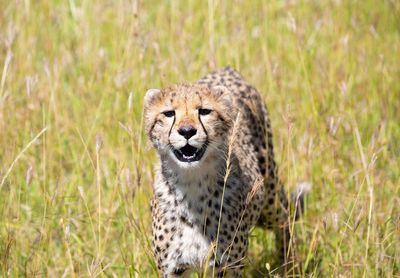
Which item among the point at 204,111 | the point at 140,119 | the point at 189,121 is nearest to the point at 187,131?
the point at 189,121

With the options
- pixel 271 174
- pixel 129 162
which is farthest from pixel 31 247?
pixel 271 174

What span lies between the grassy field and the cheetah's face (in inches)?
6.3

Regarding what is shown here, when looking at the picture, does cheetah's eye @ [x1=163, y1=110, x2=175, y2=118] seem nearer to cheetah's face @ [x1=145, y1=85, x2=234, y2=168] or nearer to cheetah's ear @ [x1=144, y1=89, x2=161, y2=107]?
cheetah's face @ [x1=145, y1=85, x2=234, y2=168]

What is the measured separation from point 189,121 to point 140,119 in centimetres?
147

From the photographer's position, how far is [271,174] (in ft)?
14.4

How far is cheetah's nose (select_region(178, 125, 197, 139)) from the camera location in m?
3.20

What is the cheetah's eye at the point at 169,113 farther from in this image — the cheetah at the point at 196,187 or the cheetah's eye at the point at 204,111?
the cheetah's eye at the point at 204,111

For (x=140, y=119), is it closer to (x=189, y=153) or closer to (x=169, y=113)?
(x=169, y=113)

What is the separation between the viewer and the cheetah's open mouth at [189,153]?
130 inches

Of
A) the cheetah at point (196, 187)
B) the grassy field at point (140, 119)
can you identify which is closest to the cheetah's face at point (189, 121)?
the cheetah at point (196, 187)

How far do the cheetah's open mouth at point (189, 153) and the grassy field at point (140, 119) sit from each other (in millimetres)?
251

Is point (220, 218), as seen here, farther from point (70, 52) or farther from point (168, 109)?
point (70, 52)

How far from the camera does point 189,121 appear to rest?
3.26m

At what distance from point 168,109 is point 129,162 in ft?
4.17
